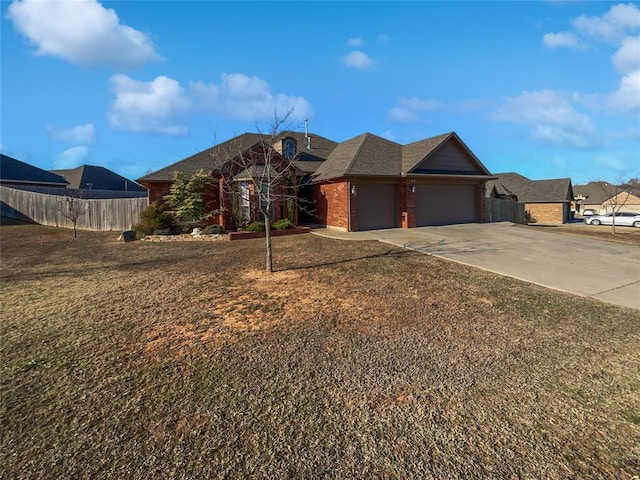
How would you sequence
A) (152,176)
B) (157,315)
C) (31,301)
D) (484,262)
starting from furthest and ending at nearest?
1. (152,176)
2. (484,262)
3. (31,301)
4. (157,315)

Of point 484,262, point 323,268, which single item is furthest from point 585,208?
point 323,268

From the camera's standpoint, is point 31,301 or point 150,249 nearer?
point 31,301

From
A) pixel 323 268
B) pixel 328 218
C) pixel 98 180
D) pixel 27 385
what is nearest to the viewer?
pixel 27 385

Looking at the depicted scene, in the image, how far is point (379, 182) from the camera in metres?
17.0

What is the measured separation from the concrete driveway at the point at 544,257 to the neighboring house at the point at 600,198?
52.1 meters

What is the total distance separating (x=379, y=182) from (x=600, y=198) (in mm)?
61931

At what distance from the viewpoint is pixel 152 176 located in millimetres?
16109

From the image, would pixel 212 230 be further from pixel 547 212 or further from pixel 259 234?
pixel 547 212

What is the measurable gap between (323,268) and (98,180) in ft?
126

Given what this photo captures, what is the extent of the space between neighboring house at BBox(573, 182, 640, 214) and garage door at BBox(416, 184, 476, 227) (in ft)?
156

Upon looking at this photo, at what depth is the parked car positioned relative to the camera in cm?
3197

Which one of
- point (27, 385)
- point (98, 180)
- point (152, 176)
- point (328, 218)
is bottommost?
point (27, 385)

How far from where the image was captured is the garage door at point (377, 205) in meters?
16.5

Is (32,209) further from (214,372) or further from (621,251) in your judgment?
(621,251)
